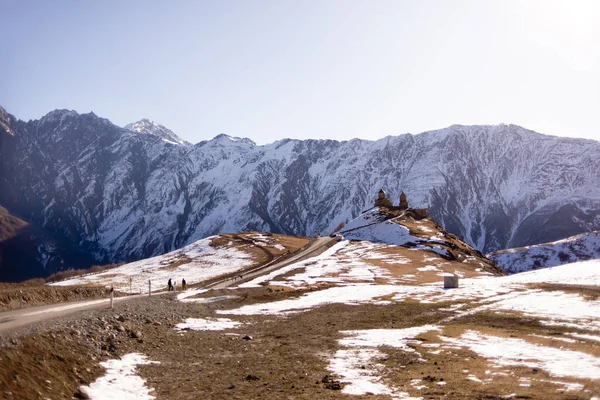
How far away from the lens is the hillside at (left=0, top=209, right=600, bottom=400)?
1975 centimetres

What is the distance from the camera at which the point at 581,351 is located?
2723 cm

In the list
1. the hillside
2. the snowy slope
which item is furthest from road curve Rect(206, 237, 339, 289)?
the hillside

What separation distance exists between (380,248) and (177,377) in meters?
113

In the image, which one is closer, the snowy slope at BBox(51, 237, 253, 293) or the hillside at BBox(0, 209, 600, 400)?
the hillside at BBox(0, 209, 600, 400)

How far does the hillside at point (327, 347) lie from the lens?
64.8 feet

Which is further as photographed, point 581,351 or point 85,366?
point 581,351

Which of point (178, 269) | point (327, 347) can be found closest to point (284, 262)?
point (178, 269)

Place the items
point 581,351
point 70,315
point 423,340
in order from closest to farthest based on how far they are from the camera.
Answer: point 581,351, point 70,315, point 423,340

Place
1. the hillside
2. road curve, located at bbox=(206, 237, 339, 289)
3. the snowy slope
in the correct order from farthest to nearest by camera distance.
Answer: the snowy slope → road curve, located at bbox=(206, 237, 339, 289) → the hillside

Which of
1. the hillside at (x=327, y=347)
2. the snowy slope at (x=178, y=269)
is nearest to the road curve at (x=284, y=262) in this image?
the snowy slope at (x=178, y=269)

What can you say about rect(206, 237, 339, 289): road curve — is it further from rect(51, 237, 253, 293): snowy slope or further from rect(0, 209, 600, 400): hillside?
rect(0, 209, 600, 400): hillside

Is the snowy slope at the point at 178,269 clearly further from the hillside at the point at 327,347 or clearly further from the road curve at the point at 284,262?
the hillside at the point at 327,347

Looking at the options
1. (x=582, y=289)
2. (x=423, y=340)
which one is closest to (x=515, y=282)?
(x=582, y=289)

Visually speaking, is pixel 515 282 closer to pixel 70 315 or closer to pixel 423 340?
pixel 423 340
